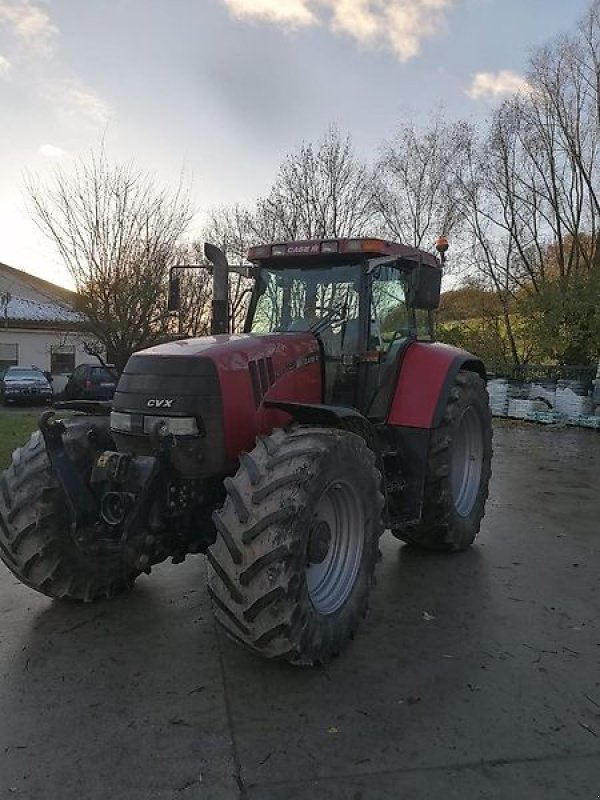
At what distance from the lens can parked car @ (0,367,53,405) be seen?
79.7 feet

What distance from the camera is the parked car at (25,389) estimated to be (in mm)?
24281

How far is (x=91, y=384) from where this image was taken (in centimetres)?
2383

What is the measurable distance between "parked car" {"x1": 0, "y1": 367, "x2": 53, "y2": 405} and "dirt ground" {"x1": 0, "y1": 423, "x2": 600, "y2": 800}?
69.0 ft

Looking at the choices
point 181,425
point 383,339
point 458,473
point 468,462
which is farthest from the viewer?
point 468,462

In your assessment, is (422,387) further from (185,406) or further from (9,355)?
(9,355)

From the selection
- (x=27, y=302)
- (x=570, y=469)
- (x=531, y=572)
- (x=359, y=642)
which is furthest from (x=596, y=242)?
(x=27, y=302)

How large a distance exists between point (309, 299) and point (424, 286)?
0.81 meters

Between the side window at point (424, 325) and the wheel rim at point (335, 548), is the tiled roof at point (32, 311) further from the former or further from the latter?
the wheel rim at point (335, 548)

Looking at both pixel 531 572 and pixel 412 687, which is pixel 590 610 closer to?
pixel 531 572

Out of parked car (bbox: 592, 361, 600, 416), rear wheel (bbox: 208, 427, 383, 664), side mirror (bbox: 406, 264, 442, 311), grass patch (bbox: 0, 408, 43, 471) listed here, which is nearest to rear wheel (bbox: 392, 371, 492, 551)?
side mirror (bbox: 406, 264, 442, 311)

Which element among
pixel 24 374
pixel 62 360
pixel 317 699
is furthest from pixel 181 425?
pixel 62 360

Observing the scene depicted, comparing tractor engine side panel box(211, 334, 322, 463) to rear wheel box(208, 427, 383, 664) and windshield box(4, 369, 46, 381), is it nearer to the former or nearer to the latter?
rear wheel box(208, 427, 383, 664)

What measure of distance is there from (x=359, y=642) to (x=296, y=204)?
22.2 meters

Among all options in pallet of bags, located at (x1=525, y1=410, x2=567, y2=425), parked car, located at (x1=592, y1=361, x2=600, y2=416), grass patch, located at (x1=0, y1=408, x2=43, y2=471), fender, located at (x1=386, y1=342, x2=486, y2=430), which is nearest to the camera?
fender, located at (x1=386, y1=342, x2=486, y2=430)
